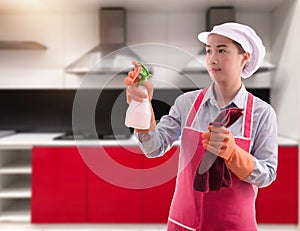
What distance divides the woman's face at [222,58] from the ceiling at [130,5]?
1.90m

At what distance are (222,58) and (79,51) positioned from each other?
89.0 inches

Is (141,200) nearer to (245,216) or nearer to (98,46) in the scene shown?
(98,46)

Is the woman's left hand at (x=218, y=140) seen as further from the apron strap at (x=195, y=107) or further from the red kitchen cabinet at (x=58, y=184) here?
the red kitchen cabinet at (x=58, y=184)

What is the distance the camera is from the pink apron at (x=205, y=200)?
845 millimetres

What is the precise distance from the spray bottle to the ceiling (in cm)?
199

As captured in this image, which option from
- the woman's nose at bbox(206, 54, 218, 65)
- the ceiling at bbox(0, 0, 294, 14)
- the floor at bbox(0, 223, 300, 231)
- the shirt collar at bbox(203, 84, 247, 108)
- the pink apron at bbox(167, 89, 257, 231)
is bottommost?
the floor at bbox(0, 223, 300, 231)

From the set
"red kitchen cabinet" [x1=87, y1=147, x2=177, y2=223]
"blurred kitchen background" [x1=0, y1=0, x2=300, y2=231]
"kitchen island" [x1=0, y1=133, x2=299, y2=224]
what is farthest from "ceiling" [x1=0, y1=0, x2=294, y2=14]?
"red kitchen cabinet" [x1=87, y1=147, x2=177, y2=223]

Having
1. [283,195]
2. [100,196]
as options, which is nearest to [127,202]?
[100,196]

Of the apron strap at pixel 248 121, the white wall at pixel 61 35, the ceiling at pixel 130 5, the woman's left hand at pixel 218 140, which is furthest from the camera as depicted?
the white wall at pixel 61 35

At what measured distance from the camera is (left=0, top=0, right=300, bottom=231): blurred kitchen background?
247cm

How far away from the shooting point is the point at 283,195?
2391mm

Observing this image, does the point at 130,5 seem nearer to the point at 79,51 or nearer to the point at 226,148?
the point at 79,51

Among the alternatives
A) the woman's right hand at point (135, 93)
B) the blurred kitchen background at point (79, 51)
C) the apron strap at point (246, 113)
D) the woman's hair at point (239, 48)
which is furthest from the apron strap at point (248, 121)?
the blurred kitchen background at point (79, 51)

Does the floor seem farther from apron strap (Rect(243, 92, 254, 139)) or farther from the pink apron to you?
apron strap (Rect(243, 92, 254, 139))
